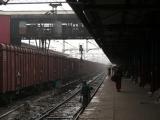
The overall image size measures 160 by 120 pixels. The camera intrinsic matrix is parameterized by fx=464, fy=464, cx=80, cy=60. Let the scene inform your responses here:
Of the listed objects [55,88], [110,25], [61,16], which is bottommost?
[55,88]

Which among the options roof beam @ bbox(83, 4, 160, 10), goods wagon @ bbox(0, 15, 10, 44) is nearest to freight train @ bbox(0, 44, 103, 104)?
roof beam @ bbox(83, 4, 160, 10)

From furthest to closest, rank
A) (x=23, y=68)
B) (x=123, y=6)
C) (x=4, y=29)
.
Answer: (x=4, y=29) < (x=23, y=68) < (x=123, y=6)

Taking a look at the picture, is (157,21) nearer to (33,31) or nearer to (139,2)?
(139,2)

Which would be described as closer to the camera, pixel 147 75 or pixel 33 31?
pixel 147 75

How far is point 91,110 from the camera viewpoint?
679 inches

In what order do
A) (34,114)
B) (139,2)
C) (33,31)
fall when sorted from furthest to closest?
1. (33,31)
2. (34,114)
3. (139,2)

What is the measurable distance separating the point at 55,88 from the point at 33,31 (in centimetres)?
2766

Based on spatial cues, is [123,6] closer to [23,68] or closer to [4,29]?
[23,68]

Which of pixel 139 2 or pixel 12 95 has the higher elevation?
pixel 139 2

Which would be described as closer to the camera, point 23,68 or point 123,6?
point 123,6

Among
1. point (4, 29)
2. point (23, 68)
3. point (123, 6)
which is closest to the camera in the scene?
point (123, 6)

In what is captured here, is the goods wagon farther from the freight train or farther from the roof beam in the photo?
the roof beam

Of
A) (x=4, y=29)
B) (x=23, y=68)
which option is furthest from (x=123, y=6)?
(x=4, y=29)

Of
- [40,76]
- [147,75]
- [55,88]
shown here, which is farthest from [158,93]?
[55,88]
